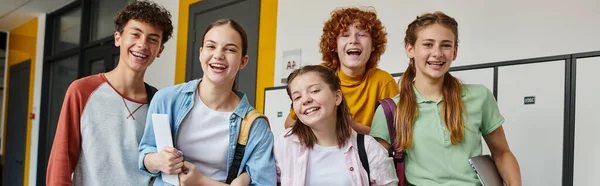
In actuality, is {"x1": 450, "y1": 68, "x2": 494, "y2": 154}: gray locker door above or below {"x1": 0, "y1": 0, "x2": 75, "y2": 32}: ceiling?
below

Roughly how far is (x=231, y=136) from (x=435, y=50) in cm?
68

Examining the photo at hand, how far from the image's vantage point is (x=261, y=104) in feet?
11.8

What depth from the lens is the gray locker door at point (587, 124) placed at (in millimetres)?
1940

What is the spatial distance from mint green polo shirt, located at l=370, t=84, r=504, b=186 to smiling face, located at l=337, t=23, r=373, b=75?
0.86 feet

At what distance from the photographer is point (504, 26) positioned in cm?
233

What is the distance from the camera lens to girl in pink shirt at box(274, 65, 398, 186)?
1.50m

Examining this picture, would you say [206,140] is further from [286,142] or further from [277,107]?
[277,107]

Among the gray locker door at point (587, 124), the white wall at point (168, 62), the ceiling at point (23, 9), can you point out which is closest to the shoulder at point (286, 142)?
the gray locker door at point (587, 124)

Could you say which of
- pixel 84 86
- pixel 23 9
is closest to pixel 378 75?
pixel 84 86

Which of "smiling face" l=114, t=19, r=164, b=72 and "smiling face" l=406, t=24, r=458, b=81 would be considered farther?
"smiling face" l=114, t=19, r=164, b=72

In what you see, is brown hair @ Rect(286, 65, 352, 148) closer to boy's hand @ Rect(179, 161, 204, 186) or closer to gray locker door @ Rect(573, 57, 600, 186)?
boy's hand @ Rect(179, 161, 204, 186)

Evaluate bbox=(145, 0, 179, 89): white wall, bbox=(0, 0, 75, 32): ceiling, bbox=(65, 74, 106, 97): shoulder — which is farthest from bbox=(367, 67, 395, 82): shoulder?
bbox=(0, 0, 75, 32): ceiling

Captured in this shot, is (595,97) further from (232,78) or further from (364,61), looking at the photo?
(232,78)

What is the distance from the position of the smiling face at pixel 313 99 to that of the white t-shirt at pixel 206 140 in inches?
9.0
